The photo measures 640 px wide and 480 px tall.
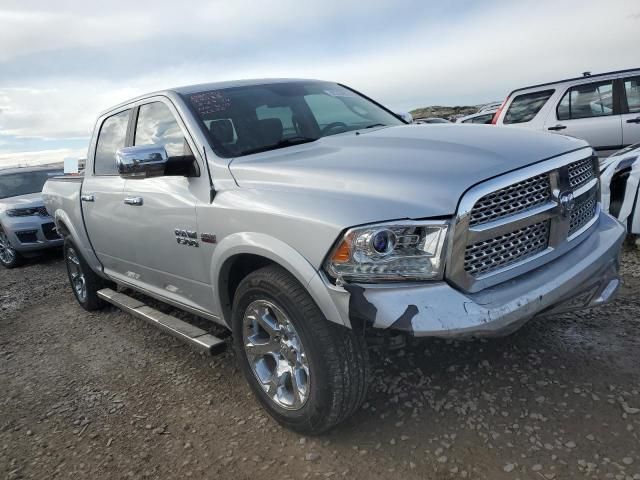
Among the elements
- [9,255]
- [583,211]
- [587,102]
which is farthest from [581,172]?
[9,255]

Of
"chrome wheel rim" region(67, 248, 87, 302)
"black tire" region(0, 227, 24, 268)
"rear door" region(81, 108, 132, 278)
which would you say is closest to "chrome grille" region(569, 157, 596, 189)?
"rear door" region(81, 108, 132, 278)

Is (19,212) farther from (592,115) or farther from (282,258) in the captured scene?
(592,115)

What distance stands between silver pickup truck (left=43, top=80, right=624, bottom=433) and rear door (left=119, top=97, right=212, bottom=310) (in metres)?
0.01

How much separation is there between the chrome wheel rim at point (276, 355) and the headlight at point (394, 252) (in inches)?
20.9

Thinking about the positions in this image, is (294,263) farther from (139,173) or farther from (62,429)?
(62,429)

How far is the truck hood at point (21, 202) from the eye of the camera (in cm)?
836

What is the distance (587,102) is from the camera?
26.9 feet

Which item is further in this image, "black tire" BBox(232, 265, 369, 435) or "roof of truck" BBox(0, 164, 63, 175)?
"roof of truck" BBox(0, 164, 63, 175)

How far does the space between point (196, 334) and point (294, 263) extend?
1.20 metres

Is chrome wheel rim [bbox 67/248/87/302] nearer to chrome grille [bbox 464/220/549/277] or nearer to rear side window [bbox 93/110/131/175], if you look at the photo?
rear side window [bbox 93/110/131/175]

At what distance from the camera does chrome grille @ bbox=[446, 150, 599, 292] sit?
2.14m

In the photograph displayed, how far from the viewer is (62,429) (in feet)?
10.3

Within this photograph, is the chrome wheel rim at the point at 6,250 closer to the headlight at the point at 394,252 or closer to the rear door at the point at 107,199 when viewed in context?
the rear door at the point at 107,199

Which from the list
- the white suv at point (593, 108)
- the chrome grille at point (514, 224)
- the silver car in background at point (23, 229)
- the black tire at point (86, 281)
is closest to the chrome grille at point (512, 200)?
the chrome grille at point (514, 224)
